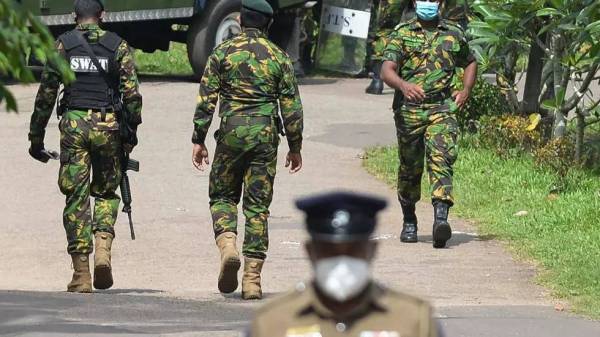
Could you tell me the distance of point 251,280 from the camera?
9109 millimetres

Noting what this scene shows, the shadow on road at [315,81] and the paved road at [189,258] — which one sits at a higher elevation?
the paved road at [189,258]

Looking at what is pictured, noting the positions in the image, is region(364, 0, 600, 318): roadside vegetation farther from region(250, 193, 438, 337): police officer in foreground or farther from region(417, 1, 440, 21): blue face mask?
region(250, 193, 438, 337): police officer in foreground

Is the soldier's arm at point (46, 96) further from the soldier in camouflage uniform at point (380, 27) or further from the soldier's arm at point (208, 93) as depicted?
the soldier in camouflage uniform at point (380, 27)

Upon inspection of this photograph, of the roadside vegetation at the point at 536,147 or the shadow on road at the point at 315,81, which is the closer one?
the roadside vegetation at the point at 536,147

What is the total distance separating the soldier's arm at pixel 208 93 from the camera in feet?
29.7

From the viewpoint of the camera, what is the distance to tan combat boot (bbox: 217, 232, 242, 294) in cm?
905

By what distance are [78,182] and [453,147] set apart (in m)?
2.91

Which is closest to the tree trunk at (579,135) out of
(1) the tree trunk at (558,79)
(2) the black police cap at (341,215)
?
(1) the tree trunk at (558,79)

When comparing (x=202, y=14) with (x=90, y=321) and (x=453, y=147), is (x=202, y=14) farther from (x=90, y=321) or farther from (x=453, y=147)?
(x=90, y=321)

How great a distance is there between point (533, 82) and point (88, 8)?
6999 mm

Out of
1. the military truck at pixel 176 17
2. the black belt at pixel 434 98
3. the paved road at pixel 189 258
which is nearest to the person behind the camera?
the paved road at pixel 189 258

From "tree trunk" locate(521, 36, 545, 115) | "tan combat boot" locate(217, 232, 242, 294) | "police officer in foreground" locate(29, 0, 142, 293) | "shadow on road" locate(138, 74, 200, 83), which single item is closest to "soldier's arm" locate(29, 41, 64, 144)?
"police officer in foreground" locate(29, 0, 142, 293)

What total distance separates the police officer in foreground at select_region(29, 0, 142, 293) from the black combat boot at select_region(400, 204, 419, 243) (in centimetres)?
261

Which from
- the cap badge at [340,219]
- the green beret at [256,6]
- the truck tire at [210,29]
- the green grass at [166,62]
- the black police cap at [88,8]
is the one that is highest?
the cap badge at [340,219]
